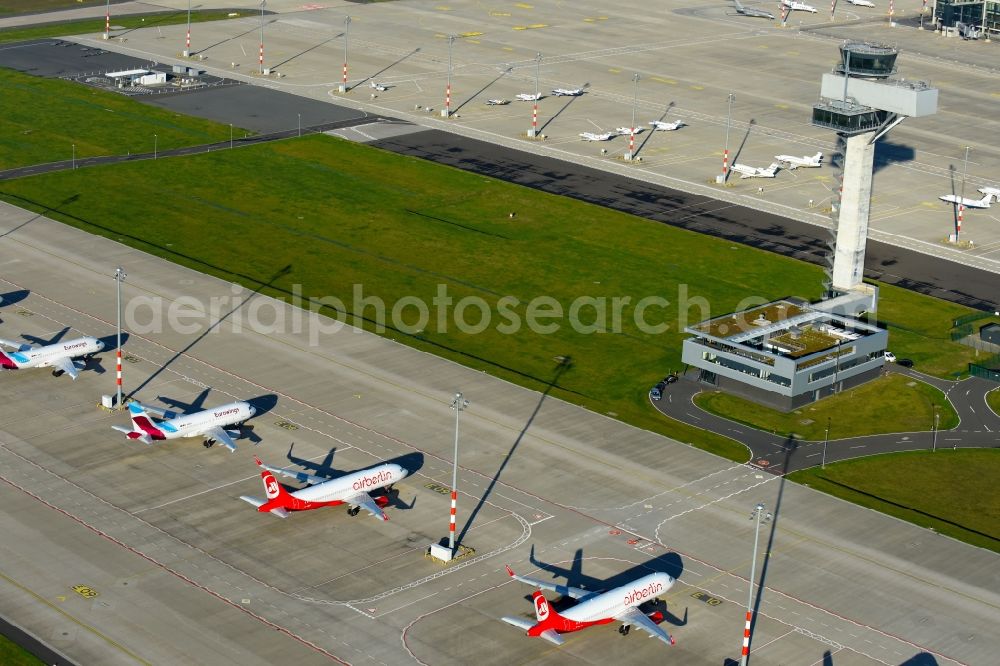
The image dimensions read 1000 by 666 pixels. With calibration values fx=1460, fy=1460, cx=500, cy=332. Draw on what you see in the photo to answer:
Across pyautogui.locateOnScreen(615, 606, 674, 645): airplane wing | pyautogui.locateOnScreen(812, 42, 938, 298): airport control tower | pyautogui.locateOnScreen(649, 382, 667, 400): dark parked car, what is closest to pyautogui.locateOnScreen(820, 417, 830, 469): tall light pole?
pyautogui.locateOnScreen(649, 382, 667, 400): dark parked car

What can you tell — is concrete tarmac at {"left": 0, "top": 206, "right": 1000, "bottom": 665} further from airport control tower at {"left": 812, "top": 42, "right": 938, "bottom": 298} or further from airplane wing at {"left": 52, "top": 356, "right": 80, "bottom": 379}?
airport control tower at {"left": 812, "top": 42, "right": 938, "bottom": 298}

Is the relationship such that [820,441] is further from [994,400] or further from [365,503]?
[365,503]

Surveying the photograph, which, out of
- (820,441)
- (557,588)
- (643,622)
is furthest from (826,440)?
(557,588)

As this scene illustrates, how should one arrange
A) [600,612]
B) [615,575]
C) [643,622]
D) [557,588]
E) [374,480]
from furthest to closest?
1. [374,480]
2. [615,575]
3. [557,588]
4. [643,622]
5. [600,612]

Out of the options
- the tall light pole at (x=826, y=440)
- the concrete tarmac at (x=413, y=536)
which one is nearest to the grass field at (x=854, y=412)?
the tall light pole at (x=826, y=440)

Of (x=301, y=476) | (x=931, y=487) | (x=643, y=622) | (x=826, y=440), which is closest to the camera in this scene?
(x=643, y=622)

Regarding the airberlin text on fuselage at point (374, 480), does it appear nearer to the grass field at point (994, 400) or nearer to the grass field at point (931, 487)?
the grass field at point (931, 487)
